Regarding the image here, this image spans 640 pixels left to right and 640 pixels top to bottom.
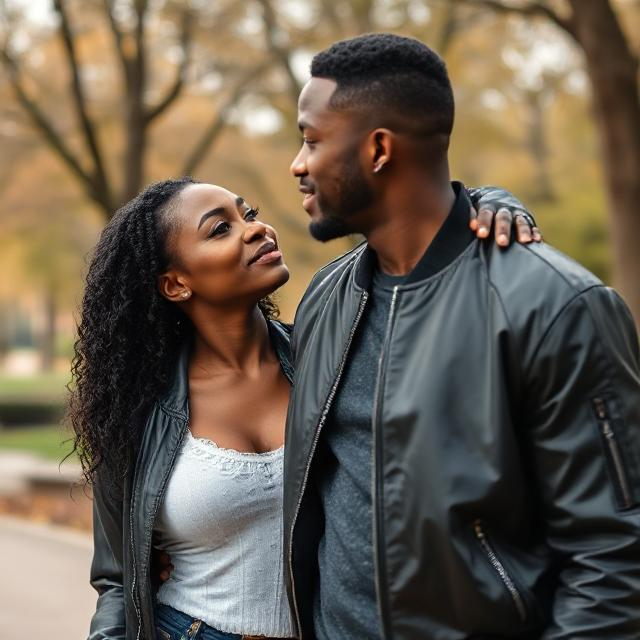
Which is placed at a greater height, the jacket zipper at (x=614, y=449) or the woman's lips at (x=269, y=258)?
the woman's lips at (x=269, y=258)

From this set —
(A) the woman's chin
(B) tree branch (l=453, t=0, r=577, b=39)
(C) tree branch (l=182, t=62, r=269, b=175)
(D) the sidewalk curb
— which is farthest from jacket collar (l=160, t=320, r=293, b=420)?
(C) tree branch (l=182, t=62, r=269, b=175)

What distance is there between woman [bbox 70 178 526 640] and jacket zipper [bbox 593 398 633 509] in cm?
123

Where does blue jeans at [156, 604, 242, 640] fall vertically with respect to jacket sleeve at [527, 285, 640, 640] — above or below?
below

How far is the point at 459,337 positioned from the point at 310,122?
2.20 ft

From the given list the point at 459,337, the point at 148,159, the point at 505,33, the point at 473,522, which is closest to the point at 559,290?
the point at 459,337

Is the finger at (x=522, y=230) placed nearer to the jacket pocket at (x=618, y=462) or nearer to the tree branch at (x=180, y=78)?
the jacket pocket at (x=618, y=462)

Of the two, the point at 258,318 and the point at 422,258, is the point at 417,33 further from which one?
the point at 422,258

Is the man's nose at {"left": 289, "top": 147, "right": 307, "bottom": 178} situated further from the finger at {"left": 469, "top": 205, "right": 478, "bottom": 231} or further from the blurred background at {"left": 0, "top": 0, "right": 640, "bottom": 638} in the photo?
the blurred background at {"left": 0, "top": 0, "right": 640, "bottom": 638}

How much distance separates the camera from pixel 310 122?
2.71 metres

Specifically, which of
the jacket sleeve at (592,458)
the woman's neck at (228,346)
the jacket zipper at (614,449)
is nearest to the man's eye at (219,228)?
the woman's neck at (228,346)

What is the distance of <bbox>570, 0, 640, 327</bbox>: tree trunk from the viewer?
8797 mm

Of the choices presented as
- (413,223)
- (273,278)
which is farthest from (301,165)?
(273,278)

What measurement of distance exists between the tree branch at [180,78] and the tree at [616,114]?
15.6ft

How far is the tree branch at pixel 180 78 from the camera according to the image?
12461mm
